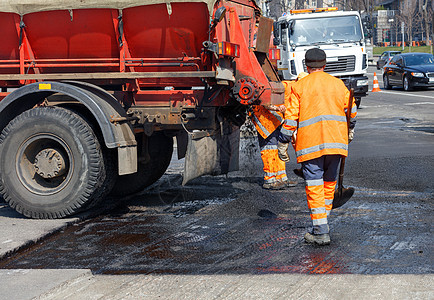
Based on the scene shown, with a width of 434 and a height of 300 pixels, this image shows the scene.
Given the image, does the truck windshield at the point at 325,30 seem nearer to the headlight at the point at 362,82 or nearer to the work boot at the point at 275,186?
the headlight at the point at 362,82

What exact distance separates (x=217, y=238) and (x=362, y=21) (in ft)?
44.3

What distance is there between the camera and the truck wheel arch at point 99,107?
6383 millimetres

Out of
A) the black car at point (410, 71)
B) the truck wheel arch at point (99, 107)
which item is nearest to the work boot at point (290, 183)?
the truck wheel arch at point (99, 107)

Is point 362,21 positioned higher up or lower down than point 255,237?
higher up

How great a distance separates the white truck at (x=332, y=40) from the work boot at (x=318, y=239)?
1303 centimetres

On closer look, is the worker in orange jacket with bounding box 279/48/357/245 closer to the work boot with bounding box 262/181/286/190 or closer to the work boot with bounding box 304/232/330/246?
the work boot with bounding box 304/232/330/246

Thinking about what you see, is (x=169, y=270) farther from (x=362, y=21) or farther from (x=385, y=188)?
(x=362, y=21)

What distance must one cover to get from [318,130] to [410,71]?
21.2 metres

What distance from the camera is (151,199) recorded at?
25.5 ft

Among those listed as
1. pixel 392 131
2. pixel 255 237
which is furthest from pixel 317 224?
pixel 392 131

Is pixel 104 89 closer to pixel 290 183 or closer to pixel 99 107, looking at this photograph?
pixel 99 107

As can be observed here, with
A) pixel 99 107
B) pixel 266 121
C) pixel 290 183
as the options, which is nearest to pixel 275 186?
pixel 290 183

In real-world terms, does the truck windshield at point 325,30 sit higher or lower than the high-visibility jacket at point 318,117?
higher

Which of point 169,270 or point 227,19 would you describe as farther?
point 227,19
